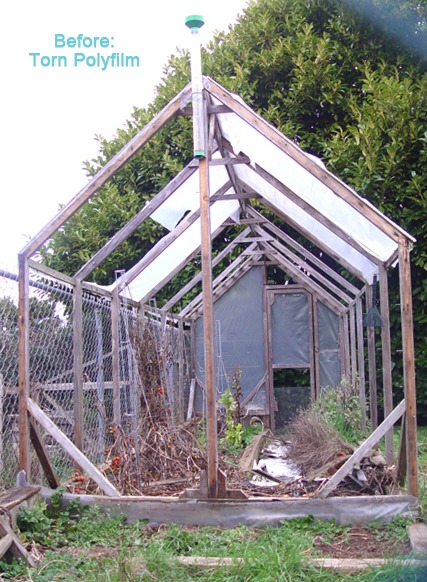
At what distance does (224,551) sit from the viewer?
3.77 meters

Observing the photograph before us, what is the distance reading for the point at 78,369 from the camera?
17.3 feet

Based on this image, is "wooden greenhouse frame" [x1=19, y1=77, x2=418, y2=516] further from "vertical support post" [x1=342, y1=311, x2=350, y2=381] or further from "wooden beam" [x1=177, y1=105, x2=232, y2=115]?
"vertical support post" [x1=342, y1=311, x2=350, y2=381]

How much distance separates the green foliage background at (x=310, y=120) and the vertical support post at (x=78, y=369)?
202 inches

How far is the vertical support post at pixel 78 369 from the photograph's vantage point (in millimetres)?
5156

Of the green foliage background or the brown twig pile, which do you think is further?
the green foliage background

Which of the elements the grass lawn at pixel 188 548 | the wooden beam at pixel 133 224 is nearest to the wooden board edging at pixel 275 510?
the grass lawn at pixel 188 548

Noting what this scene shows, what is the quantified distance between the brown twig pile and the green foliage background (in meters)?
3.36

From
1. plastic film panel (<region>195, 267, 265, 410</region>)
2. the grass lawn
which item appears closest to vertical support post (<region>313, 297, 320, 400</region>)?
plastic film panel (<region>195, 267, 265, 410</region>)

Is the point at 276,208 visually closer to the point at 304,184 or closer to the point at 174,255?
the point at 174,255

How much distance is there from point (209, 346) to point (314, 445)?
8.50 ft

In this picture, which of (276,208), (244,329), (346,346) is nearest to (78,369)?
(276,208)

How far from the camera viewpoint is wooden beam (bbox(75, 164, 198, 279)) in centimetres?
543

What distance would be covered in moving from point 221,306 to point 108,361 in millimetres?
3261

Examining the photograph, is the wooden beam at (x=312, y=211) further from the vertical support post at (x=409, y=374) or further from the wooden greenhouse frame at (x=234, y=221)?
the vertical support post at (x=409, y=374)
